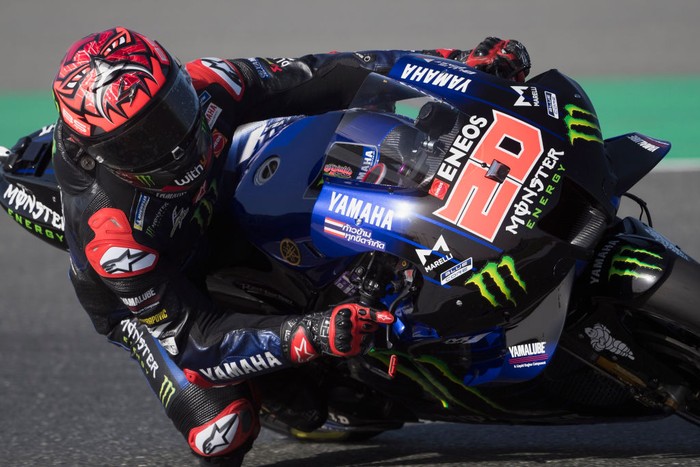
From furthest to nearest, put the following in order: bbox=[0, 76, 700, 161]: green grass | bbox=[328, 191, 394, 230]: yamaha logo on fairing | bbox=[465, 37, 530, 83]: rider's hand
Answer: bbox=[0, 76, 700, 161]: green grass
bbox=[465, 37, 530, 83]: rider's hand
bbox=[328, 191, 394, 230]: yamaha logo on fairing

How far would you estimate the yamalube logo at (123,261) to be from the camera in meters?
3.47

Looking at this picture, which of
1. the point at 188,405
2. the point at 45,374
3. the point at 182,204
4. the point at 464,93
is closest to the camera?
the point at 464,93

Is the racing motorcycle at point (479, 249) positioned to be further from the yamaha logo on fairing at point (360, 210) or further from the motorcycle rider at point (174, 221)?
the motorcycle rider at point (174, 221)

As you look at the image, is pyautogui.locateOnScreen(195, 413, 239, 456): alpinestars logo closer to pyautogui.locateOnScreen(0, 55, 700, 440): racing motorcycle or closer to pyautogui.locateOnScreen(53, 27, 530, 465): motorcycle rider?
pyautogui.locateOnScreen(53, 27, 530, 465): motorcycle rider

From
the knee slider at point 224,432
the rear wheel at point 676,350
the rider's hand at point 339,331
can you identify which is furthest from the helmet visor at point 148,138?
the rear wheel at point 676,350

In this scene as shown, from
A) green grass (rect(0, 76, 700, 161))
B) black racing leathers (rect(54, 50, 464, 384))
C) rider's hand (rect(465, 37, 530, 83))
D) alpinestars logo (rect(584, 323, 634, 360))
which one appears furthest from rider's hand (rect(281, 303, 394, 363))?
green grass (rect(0, 76, 700, 161))

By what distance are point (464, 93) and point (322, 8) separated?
10560 millimetres

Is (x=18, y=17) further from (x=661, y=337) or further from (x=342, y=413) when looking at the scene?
(x=661, y=337)

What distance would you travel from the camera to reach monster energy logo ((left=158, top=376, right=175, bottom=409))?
13.0 feet

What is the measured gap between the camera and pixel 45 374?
5.46m

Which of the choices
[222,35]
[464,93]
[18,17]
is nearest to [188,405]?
[464,93]

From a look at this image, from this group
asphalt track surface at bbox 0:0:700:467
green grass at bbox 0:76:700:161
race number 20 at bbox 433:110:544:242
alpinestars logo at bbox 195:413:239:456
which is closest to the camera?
race number 20 at bbox 433:110:544:242

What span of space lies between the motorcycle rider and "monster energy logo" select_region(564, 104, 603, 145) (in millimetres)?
519

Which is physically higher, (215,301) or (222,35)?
(215,301)
